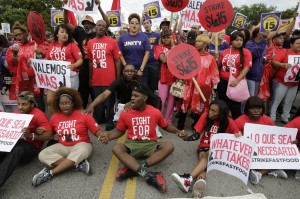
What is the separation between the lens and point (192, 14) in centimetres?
713

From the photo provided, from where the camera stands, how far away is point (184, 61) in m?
4.66

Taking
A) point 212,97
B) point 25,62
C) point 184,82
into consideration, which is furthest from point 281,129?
point 25,62

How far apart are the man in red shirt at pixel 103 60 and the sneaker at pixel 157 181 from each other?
218cm

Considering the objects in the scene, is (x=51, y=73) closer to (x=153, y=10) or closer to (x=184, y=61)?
(x=184, y=61)

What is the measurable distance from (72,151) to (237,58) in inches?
131

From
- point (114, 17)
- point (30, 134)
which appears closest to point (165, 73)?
point (30, 134)

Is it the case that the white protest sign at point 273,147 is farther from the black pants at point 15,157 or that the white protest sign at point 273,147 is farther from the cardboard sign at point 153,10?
the cardboard sign at point 153,10

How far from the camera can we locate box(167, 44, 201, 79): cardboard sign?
4641 mm

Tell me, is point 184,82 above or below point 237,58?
below

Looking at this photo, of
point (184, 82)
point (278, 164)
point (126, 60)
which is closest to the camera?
point (278, 164)

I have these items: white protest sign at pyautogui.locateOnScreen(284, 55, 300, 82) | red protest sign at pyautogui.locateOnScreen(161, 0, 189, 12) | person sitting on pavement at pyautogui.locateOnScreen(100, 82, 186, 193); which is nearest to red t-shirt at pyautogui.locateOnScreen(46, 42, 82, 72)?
person sitting on pavement at pyautogui.locateOnScreen(100, 82, 186, 193)

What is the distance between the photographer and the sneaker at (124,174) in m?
3.64

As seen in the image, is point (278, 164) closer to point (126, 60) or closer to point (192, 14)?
point (126, 60)

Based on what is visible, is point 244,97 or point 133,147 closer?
point 133,147
